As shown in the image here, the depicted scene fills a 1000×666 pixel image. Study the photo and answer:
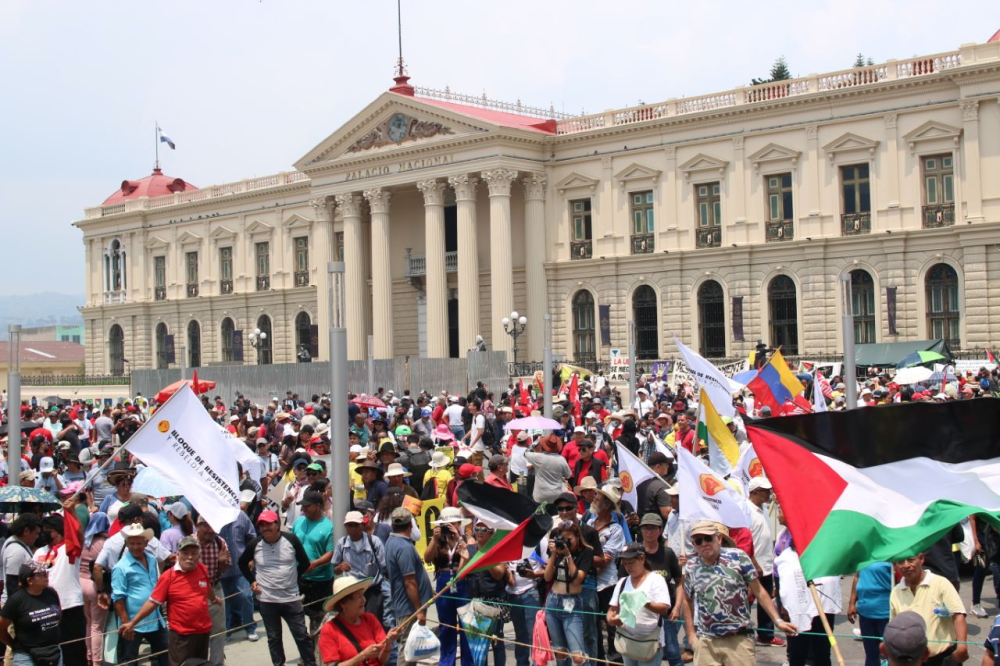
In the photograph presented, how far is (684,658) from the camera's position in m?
10.1

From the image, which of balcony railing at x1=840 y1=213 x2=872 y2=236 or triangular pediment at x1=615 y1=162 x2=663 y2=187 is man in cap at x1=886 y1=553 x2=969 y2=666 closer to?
balcony railing at x1=840 y1=213 x2=872 y2=236

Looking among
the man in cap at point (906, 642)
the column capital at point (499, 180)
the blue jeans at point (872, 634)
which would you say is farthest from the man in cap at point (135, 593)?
the column capital at point (499, 180)

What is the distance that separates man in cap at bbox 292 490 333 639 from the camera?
10531mm

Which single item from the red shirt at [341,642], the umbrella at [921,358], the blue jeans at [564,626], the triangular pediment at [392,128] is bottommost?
the blue jeans at [564,626]

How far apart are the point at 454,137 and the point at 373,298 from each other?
8427 mm

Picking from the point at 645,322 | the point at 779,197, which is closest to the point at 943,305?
the point at 779,197

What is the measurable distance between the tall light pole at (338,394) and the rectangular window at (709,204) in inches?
1282

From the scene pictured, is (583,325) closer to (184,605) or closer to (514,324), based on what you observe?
(514,324)

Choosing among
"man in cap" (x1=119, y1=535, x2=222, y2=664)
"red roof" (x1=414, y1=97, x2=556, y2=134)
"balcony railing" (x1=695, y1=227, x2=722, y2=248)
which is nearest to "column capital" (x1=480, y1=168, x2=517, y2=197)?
"red roof" (x1=414, y1=97, x2=556, y2=134)

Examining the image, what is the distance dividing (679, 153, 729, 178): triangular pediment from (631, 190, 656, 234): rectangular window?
1895 millimetres

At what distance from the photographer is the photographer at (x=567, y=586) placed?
9086mm

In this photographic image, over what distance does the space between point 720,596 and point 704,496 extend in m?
2.38

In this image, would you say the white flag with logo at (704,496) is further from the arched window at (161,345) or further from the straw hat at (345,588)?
the arched window at (161,345)

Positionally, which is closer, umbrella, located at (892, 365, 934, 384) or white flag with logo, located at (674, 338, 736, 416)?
white flag with logo, located at (674, 338, 736, 416)
